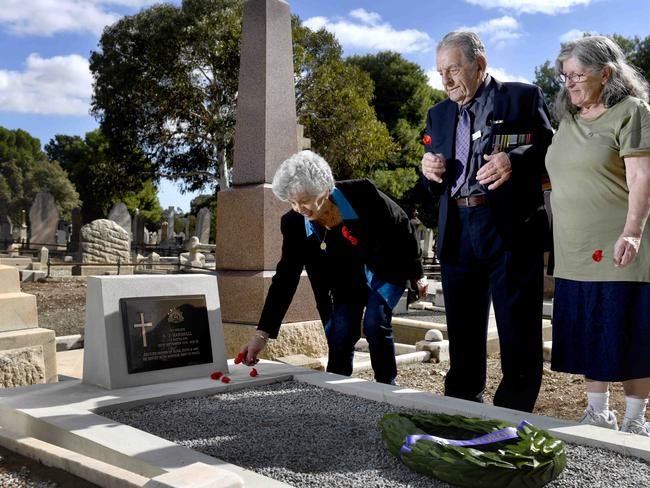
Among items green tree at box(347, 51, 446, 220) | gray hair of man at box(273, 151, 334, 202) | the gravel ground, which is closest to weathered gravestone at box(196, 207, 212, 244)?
green tree at box(347, 51, 446, 220)

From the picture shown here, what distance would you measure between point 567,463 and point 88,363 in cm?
246

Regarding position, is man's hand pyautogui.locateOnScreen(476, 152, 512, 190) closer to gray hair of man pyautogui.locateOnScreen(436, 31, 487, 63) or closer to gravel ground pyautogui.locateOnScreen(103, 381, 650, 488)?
gray hair of man pyautogui.locateOnScreen(436, 31, 487, 63)

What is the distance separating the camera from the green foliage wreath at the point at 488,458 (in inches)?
82.3

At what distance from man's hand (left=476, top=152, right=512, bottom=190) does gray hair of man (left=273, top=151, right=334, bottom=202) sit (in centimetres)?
73

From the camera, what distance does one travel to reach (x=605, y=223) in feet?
8.93

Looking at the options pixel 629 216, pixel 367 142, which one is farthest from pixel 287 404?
pixel 367 142

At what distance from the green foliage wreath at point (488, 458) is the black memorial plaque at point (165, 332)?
1598 mm

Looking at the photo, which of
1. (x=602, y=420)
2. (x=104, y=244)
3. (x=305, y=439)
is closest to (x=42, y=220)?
(x=104, y=244)

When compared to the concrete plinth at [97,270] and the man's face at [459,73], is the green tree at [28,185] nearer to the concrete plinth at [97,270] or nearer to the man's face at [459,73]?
the concrete plinth at [97,270]

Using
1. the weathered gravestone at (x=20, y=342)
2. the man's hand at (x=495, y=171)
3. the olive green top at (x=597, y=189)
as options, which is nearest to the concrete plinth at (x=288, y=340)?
the weathered gravestone at (x=20, y=342)

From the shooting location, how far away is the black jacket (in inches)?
141

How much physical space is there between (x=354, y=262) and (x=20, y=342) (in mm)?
2447

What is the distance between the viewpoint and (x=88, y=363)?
138 inches

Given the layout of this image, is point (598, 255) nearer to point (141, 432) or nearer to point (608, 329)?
point (608, 329)
